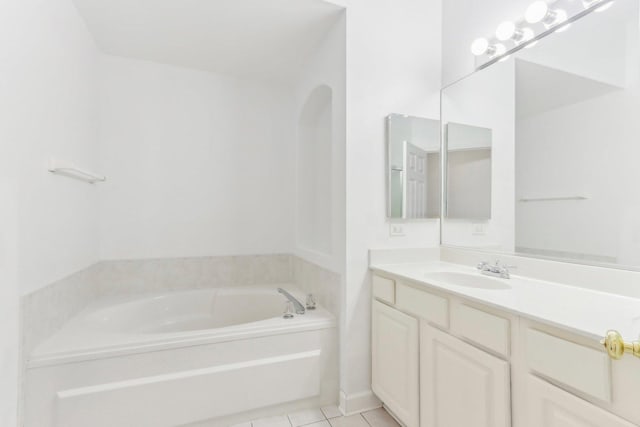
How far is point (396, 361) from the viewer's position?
1.56m

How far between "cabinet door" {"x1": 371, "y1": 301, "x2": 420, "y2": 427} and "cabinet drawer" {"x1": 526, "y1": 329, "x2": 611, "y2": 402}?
573mm

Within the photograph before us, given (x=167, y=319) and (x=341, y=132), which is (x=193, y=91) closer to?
(x=341, y=132)

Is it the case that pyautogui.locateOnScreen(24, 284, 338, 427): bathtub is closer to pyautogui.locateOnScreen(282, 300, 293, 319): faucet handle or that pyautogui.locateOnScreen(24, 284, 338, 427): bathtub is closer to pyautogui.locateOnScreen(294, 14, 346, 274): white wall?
pyautogui.locateOnScreen(282, 300, 293, 319): faucet handle

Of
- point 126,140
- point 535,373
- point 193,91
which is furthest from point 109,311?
point 535,373

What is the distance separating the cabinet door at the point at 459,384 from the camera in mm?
1025

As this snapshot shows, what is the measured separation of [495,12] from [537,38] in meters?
0.39

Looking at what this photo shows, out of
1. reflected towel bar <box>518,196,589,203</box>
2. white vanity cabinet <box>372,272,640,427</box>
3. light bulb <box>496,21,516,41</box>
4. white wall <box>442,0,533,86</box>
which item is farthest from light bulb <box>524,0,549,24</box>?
white vanity cabinet <box>372,272,640,427</box>

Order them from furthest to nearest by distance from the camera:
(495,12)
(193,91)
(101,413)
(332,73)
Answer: (193,91)
(332,73)
(495,12)
(101,413)

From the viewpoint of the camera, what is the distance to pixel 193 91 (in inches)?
100

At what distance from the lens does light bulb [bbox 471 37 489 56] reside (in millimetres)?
1723

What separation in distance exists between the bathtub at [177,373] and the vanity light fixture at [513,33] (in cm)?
187

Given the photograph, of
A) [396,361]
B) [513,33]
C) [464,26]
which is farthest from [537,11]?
[396,361]

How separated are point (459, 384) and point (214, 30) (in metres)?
2.43

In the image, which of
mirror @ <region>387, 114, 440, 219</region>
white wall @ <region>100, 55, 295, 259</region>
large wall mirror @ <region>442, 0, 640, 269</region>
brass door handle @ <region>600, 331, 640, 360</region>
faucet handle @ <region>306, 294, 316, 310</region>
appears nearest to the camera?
brass door handle @ <region>600, 331, 640, 360</region>
